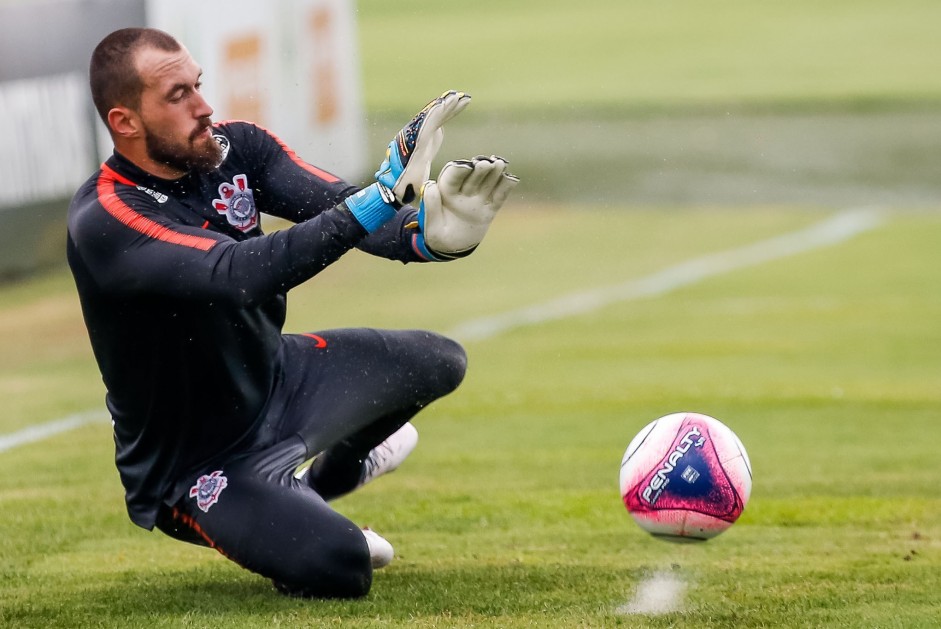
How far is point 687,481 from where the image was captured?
547 cm

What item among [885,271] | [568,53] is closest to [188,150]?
[885,271]

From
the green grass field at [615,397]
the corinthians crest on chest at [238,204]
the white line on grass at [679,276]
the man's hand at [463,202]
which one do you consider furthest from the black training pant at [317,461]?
the white line on grass at [679,276]

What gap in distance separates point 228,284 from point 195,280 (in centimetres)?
12

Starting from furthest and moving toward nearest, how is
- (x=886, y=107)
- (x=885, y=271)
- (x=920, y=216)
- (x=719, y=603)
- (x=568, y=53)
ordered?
(x=568, y=53), (x=886, y=107), (x=920, y=216), (x=885, y=271), (x=719, y=603)

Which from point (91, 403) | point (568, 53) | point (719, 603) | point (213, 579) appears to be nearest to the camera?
point (719, 603)

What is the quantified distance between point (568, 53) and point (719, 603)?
2869 centimetres

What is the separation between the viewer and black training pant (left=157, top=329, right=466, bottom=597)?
534 cm

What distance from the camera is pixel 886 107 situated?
2511 centimetres

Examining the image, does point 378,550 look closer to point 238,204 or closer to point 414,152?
point 238,204

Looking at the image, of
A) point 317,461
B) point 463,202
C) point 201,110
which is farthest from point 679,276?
point 201,110

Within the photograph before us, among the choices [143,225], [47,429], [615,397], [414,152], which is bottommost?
[615,397]

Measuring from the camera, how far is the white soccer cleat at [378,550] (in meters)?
5.62

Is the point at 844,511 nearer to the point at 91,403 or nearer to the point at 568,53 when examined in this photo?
the point at 91,403

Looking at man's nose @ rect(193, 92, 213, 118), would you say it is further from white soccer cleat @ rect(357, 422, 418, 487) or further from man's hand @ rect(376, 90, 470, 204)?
white soccer cleat @ rect(357, 422, 418, 487)
